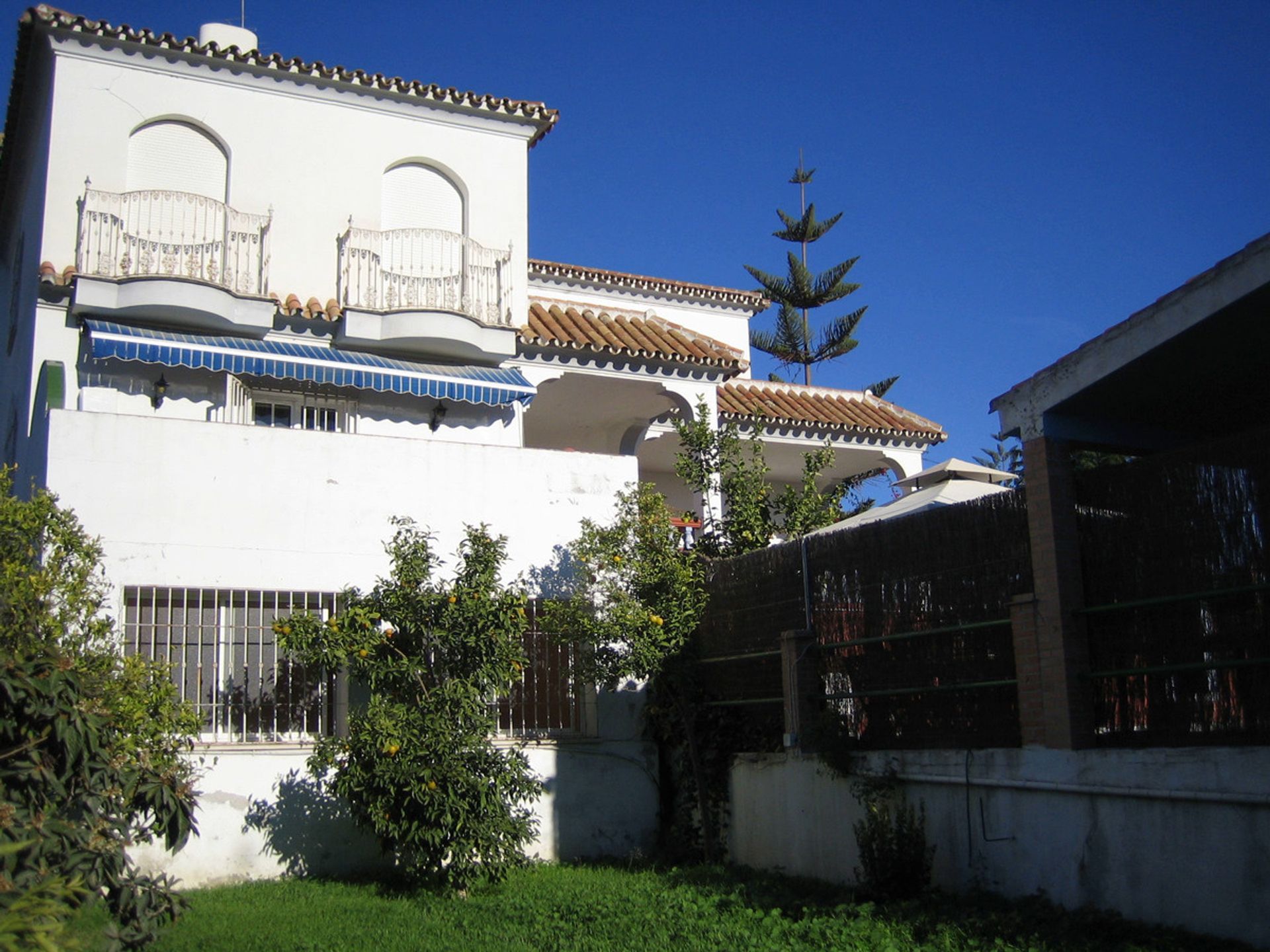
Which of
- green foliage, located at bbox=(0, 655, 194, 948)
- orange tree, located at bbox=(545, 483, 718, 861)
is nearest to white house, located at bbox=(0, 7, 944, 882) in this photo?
orange tree, located at bbox=(545, 483, 718, 861)

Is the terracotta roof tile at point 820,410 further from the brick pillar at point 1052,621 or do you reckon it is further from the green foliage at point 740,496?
the brick pillar at point 1052,621

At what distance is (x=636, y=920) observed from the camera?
9.50 m

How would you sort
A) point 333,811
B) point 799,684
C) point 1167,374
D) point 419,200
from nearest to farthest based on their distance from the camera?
point 1167,374
point 799,684
point 333,811
point 419,200

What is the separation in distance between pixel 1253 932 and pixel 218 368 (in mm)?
11579

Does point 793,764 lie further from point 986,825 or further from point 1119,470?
point 1119,470

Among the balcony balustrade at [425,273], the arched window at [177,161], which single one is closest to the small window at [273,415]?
the balcony balustrade at [425,273]

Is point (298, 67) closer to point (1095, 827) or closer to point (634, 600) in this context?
point (634, 600)

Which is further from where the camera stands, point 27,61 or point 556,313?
point 556,313

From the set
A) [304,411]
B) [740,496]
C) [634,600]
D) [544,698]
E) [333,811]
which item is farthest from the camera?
[304,411]

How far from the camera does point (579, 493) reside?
46.1 ft

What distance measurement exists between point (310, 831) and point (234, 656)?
1.76 metres

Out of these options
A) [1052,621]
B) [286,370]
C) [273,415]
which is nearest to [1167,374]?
[1052,621]

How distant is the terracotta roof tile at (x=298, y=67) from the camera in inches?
602

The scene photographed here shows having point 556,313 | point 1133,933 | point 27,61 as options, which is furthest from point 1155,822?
point 27,61
